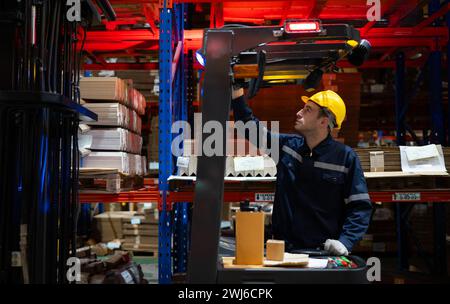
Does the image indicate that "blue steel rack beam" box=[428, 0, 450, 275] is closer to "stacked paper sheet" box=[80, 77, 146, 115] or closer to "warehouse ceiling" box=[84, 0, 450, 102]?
"warehouse ceiling" box=[84, 0, 450, 102]

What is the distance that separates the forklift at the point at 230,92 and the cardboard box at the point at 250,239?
11cm

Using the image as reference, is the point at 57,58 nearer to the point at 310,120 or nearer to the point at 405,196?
the point at 310,120

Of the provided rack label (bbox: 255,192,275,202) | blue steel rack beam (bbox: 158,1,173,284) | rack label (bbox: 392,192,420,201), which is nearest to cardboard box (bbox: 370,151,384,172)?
rack label (bbox: 392,192,420,201)

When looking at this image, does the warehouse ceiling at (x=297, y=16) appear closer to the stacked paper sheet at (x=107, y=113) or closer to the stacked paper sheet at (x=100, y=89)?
the stacked paper sheet at (x=100, y=89)

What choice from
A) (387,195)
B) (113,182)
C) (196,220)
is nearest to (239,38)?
(196,220)

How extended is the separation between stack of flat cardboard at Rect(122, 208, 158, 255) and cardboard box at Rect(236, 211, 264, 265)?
6897 mm

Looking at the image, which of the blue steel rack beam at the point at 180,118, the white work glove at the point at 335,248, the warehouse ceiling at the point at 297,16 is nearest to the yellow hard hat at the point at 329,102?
the white work glove at the point at 335,248

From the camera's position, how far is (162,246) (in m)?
4.69

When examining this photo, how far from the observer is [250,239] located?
2.17 meters

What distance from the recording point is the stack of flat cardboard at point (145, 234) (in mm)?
8828

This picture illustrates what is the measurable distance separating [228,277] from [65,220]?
1463 millimetres

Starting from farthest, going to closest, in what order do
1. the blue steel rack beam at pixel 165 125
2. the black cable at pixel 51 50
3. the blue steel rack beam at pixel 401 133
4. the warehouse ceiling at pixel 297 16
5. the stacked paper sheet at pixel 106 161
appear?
1. the blue steel rack beam at pixel 401 133
2. the warehouse ceiling at pixel 297 16
3. the stacked paper sheet at pixel 106 161
4. the blue steel rack beam at pixel 165 125
5. the black cable at pixel 51 50

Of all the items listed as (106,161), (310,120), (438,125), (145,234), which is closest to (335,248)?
(310,120)

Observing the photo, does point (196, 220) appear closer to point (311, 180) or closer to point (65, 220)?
point (65, 220)
